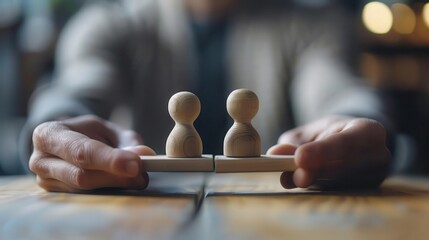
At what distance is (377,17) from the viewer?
266cm

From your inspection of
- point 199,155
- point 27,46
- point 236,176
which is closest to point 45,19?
point 27,46

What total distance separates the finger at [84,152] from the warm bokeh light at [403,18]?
2091mm

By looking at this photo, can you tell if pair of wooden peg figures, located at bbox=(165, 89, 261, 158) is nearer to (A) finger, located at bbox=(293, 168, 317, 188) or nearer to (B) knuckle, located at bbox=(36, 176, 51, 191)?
(A) finger, located at bbox=(293, 168, 317, 188)

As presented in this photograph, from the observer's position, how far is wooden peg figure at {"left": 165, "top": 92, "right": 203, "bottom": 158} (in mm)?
890

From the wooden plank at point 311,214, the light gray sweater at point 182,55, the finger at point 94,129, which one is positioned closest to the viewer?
the wooden plank at point 311,214

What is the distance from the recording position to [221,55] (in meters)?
1.95

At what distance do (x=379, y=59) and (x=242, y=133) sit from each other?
6.33ft

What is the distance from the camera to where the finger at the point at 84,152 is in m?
0.80

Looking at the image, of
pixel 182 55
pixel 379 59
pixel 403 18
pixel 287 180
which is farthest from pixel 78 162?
pixel 403 18

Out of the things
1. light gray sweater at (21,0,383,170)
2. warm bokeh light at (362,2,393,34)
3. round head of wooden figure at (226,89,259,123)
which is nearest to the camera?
round head of wooden figure at (226,89,259,123)

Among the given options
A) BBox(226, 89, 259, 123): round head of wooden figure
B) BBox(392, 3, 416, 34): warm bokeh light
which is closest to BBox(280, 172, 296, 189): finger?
BBox(226, 89, 259, 123): round head of wooden figure

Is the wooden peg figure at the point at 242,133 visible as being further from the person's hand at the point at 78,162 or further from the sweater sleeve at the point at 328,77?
the sweater sleeve at the point at 328,77

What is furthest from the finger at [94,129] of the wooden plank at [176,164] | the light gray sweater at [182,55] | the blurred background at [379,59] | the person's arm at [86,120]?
the blurred background at [379,59]

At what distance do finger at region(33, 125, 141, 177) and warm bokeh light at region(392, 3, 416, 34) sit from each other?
209cm
